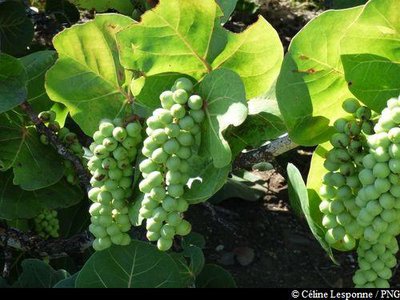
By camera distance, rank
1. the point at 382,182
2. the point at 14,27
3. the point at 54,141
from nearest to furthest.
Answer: the point at 382,182
the point at 54,141
the point at 14,27

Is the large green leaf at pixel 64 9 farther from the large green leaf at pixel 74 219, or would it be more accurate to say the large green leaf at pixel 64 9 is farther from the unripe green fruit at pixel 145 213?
the unripe green fruit at pixel 145 213

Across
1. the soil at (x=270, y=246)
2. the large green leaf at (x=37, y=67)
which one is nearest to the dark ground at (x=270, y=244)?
the soil at (x=270, y=246)

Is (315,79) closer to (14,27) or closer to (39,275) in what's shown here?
(39,275)

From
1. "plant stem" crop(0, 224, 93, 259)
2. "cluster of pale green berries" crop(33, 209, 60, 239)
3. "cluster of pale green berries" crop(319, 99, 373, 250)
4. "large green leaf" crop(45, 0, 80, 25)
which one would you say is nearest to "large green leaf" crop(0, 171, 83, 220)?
"plant stem" crop(0, 224, 93, 259)

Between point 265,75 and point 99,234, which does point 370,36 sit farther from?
point 99,234

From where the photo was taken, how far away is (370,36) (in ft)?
3.89

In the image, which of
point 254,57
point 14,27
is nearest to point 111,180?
point 254,57

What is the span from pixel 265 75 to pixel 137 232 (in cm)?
90

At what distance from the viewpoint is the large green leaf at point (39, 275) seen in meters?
1.71

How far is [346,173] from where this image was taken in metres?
1.22

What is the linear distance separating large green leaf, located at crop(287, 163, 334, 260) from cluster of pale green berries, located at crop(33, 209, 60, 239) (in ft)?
3.30

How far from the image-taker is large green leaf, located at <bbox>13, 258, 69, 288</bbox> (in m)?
1.71

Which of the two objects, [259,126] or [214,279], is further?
[214,279]

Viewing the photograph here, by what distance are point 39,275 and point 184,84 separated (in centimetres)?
77
